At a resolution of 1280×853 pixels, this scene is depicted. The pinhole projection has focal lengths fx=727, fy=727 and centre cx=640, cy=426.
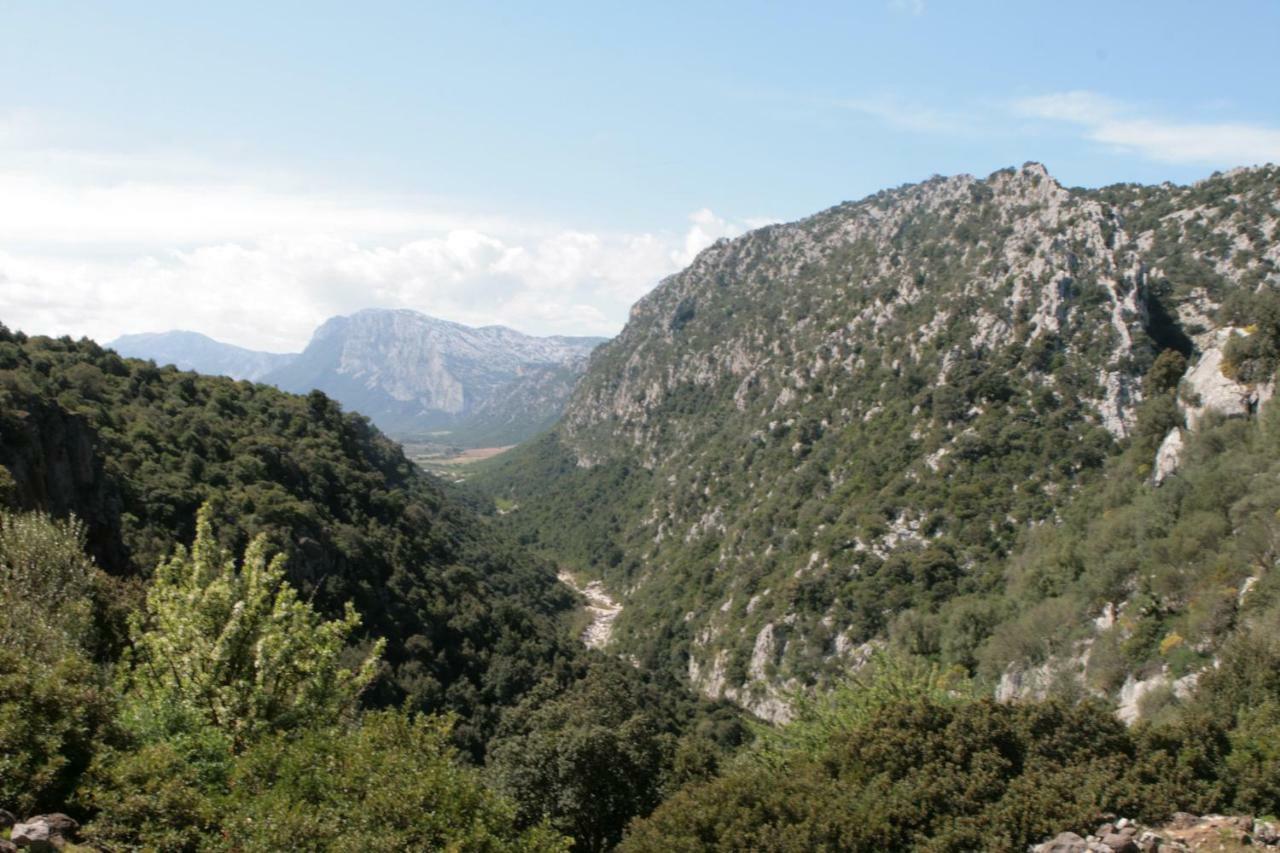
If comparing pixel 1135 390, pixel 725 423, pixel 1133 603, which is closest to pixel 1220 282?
pixel 1135 390

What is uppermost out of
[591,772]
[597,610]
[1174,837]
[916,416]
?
[916,416]

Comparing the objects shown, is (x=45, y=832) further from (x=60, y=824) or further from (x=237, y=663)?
(x=237, y=663)

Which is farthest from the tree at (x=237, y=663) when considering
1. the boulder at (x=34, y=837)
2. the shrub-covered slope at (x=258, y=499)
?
the shrub-covered slope at (x=258, y=499)

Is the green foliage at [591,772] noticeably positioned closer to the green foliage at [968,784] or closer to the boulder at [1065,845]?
the green foliage at [968,784]

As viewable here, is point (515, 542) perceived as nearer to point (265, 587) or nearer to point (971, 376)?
point (971, 376)

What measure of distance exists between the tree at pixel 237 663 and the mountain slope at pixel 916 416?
161ft

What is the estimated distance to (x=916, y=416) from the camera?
8344 cm

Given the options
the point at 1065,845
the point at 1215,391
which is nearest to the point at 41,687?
the point at 1065,845

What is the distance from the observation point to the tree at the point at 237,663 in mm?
15789

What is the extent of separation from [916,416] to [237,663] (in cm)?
7849

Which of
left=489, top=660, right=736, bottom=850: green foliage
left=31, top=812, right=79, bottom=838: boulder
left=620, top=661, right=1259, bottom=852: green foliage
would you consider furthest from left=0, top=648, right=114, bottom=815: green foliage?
left=489, top=660, right=736, bottom=850: green foliage

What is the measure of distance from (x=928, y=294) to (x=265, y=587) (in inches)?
3906

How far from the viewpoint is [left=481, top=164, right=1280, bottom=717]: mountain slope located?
2623 inches

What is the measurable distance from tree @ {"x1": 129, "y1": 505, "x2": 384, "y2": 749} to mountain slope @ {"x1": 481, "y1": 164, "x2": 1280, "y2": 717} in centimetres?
4917
